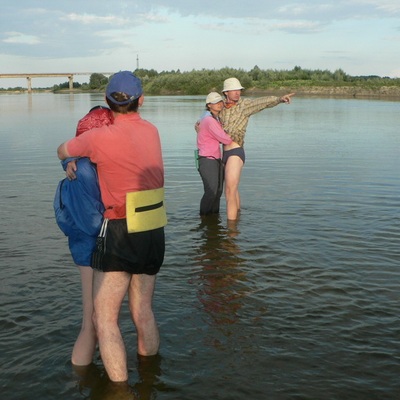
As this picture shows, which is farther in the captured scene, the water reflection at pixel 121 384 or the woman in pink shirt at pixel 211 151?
the woman in pink shirt at pixel 211 151

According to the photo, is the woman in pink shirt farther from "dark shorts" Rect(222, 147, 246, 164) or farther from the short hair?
the short hair

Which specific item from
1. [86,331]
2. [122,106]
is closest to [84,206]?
[122,106]

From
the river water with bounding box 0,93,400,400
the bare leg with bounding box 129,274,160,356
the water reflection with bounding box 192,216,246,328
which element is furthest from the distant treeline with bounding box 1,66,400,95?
the bare leg with bounding box 129,274,160,356

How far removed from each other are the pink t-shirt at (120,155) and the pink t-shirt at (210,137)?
5046 millimetres

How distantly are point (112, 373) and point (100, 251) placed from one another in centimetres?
94

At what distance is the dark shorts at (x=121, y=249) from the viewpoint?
4.03 metres

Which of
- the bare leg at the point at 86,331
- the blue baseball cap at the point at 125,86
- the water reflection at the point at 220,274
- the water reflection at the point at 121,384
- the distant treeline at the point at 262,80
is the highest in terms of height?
the distant treeline at the point at 262,80

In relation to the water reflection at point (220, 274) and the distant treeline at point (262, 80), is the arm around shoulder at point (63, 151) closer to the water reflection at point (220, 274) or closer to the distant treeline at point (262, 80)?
the water reflection at point (220, 274)

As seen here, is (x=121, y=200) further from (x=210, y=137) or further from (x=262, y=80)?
(x=262, y=80)

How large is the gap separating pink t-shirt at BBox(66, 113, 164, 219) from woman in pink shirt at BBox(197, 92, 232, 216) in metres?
5.08

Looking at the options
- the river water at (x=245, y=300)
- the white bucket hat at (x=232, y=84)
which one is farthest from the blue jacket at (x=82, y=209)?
the white bucket hat at (x=232, y=84)

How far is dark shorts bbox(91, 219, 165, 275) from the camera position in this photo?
4031 mm

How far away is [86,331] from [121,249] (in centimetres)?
85

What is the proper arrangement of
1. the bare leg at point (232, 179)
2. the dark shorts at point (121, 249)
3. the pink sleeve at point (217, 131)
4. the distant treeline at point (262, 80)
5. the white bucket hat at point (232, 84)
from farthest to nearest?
the distant treeline at point (262, 80) < the bare leg at point (232, 179) < the pink sleeve at point (217, 131) < the white bucket hat at point (232, 84) < the dark shorts at point (121, 249)
